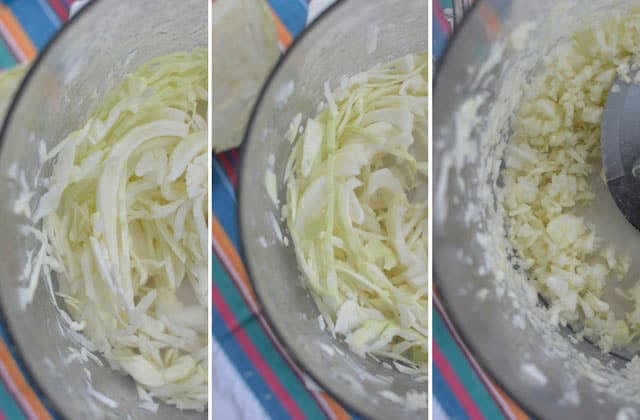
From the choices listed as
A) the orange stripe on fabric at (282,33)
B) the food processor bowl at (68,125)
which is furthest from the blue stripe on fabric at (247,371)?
the orange stripe on fabric at (282,33)

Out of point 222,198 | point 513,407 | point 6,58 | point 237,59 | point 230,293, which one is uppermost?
point 6,58

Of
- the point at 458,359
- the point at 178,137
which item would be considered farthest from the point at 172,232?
the point at 458,359

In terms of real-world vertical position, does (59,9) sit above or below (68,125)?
above

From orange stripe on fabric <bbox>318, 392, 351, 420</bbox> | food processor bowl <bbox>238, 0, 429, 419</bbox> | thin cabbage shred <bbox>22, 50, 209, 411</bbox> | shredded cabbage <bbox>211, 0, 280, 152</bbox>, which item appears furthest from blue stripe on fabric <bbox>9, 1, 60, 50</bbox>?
orange stripe on fabric <bbox>318, 392, 351, 420</bbox>

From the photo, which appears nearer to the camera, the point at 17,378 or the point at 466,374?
the point at 466,374

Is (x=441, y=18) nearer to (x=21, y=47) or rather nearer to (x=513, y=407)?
(x=513, y=407)

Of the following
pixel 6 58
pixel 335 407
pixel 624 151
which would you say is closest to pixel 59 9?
pixel 6 58
